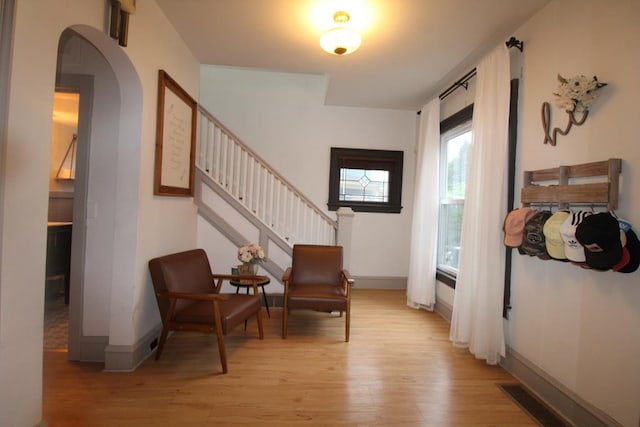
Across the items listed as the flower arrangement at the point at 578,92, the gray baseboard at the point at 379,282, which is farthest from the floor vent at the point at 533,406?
the gray baseboard at the point at 379,282

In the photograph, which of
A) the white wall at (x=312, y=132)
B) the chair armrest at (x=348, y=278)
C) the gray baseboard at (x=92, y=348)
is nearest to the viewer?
the gray baseboard at (x=92, y=348)

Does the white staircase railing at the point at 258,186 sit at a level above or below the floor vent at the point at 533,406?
above

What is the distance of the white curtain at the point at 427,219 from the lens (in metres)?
4.12

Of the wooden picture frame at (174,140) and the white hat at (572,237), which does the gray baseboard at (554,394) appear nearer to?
the white hat at (572,237)

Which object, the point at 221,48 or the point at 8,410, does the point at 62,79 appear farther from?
the point at 8,410

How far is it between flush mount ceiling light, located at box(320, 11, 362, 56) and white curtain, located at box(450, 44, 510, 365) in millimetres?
1284

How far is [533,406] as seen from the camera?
2.20m

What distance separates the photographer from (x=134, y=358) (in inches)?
98.6

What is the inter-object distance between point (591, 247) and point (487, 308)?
1.17 m

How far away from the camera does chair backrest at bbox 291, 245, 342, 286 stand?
3.69 meters

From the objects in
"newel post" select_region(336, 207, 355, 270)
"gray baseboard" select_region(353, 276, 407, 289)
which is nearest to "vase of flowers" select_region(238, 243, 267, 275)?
"newel post" select_region(336, 207, 355, 270)

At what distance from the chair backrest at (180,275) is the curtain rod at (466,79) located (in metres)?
3.30

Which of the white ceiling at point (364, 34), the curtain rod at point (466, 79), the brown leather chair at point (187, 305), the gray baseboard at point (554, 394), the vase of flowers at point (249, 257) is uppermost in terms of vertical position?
the white ceiling at point (364, 34)

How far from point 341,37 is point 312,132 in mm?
2673
